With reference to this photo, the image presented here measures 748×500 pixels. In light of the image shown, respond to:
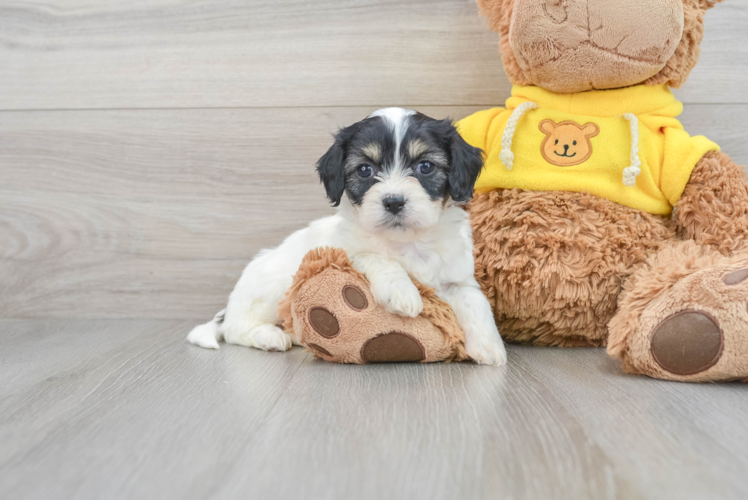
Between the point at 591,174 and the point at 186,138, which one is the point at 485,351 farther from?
the point at 186,138

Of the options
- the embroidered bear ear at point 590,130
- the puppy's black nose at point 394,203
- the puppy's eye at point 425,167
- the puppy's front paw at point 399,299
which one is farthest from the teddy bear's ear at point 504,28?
the puppy's front paw at point 399,299

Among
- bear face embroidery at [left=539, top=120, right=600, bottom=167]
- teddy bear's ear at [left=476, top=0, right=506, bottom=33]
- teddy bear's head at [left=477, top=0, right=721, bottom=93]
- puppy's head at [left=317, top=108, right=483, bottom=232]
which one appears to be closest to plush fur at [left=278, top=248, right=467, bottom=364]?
puppy's head at [left=317, top=108, right=483, bottom=232]

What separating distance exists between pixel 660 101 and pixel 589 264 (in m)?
0.54

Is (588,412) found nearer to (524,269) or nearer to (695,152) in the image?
(524,269)

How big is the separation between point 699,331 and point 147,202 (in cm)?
186

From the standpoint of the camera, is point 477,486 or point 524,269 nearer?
point 477,486

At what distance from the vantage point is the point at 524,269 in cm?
166

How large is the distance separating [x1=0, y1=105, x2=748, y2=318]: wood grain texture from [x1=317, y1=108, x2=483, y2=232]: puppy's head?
0.65 metres

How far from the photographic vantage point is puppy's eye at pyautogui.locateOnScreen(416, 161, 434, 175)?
4.91 feet

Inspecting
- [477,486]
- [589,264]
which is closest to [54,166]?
[589,264]

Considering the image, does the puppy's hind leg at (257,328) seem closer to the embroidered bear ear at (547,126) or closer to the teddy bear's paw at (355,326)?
the teddy bear's paw at (355,326)

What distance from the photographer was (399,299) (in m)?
1.41

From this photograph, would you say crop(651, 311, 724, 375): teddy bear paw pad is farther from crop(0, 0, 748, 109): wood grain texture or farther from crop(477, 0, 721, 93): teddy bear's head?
crop(0, 0, 748, 109): wood grain texture

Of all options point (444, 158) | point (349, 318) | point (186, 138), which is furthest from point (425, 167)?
point (186, 138)
